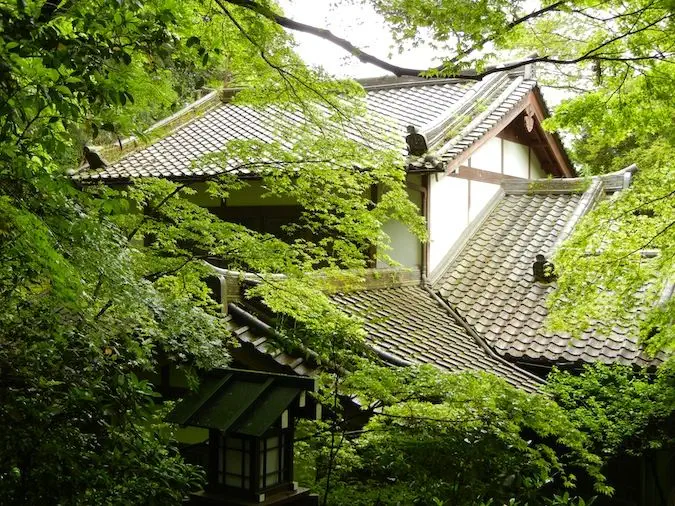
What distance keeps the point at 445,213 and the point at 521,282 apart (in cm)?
194

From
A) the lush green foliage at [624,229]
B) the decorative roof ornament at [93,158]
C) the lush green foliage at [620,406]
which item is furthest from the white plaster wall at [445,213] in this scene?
the decorative roof ornament at [93,158]

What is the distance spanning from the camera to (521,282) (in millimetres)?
12297

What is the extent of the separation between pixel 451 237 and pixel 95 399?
10189 mm

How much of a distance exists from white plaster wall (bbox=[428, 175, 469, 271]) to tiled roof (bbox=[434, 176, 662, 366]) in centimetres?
39

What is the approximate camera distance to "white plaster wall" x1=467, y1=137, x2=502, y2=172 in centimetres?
1374

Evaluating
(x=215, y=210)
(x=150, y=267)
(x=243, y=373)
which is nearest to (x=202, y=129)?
(x=215, y=210)

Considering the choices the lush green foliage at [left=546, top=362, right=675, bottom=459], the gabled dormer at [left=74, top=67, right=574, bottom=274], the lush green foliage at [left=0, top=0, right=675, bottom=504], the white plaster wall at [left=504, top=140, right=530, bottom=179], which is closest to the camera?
the lush green foliage at [left=0, top=0, right=675, bottom=504]

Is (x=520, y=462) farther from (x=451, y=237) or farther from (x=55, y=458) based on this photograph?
(x=451, y=237)

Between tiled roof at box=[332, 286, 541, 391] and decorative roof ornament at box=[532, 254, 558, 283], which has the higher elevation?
decorative roof ornament at box=[532, 254, 558, 283]

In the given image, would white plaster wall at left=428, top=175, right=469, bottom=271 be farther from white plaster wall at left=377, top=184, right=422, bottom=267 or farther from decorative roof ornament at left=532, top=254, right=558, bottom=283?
decorative roof ornament at left=532, top=254, right=558, bottom=283

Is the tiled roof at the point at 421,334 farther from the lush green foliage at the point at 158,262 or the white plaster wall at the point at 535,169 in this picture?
the white plaster wall at the point at 535,169

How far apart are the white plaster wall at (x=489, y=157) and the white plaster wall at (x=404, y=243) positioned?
89.8 inches

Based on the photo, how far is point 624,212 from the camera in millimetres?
7488

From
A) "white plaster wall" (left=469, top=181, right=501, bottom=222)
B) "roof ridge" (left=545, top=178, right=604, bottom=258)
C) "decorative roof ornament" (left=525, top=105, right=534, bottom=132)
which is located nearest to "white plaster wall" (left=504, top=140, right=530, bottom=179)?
"decorative roof ornament" (left=525, top=105, right=534, bottom=132)
